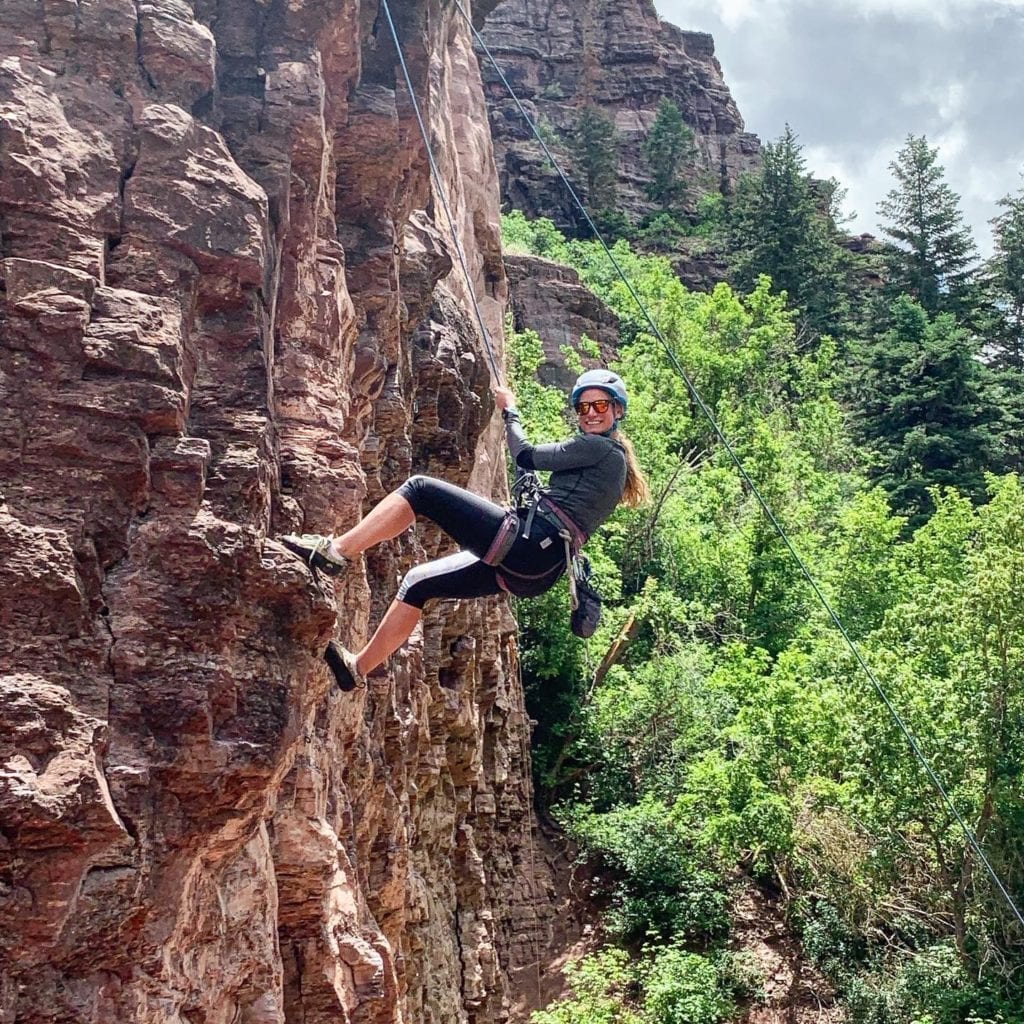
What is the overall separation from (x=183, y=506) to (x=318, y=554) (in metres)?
0.63

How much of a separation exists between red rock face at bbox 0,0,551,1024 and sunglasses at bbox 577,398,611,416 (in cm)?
123

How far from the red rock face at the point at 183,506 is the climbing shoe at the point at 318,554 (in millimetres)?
191

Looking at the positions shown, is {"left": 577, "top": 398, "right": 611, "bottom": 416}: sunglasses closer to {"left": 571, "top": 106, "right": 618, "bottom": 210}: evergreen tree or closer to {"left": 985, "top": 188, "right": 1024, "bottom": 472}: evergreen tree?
{"left": 985, "top": 188, "right": 1024, "bottom": 472}: evergreen tree

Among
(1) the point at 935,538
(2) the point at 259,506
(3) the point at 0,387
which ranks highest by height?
(1) the point at 935,538

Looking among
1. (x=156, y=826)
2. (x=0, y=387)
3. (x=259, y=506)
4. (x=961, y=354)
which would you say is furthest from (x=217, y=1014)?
(x=961, y=354)

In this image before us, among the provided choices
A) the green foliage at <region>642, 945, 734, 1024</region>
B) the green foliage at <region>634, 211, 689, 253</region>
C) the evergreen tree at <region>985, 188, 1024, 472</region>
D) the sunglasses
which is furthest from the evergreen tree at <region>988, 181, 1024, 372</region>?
the sunglasses

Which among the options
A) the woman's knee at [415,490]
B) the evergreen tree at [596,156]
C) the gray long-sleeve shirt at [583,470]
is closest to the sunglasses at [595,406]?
the gray long-sleeve shirt at [583,470]

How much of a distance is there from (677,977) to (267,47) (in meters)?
14.7

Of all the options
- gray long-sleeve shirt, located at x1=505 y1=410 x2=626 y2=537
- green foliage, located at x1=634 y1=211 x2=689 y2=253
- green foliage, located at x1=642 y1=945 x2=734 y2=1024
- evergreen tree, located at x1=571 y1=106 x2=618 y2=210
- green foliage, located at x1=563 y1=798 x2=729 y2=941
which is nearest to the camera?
gray long-sleeve shirt, located at x1=505 y1=410 x2=626 y2=537

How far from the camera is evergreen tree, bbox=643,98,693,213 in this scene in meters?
50.5

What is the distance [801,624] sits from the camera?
2291cm

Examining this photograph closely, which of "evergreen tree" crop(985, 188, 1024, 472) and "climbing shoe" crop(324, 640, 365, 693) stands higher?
"evergreen tree" crop(985, 188, 1024, 472)

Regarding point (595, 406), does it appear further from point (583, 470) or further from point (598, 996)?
point (598, 996)

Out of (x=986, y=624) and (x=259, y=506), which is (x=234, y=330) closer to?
(x=259, y=506)
